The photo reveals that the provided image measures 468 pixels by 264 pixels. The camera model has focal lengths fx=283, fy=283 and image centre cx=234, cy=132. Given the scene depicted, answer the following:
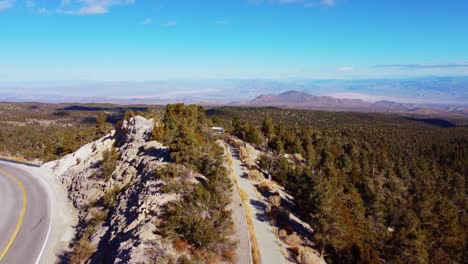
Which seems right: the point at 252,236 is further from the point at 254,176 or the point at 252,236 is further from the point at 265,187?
the point at 254,176

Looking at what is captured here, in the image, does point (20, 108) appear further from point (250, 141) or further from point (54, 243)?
point (54, 243)

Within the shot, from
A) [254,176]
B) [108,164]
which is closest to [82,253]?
[108,164]

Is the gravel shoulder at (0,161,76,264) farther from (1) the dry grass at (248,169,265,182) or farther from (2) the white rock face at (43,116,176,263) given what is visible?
(1) the dry grass at (248,169,265,182)

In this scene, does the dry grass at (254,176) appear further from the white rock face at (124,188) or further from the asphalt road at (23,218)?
the asphalt road at (23,218)

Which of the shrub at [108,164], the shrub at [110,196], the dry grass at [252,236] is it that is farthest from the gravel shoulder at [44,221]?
the dry grass at [252,236]

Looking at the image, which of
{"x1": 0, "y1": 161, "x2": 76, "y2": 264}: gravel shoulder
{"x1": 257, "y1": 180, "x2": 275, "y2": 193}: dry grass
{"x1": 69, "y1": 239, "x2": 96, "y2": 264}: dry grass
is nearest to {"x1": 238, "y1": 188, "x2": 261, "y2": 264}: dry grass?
{"x1": 257, "y1": 180, "x2": 275, "y2": 193}: dry grass
